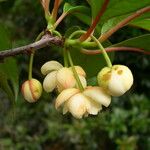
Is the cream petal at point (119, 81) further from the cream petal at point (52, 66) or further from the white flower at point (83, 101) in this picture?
the cream petal at point (52, 66)

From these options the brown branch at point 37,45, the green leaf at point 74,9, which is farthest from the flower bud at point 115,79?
the green leaf at point 74,9

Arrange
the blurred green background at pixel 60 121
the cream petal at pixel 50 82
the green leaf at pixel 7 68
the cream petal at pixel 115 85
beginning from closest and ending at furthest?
1. the cream petal at pixel 115 85
2. the cream petal at pixel 50 82
3. the green leaf at pixel 7 68
4. the blurred green background at pixel 60 121

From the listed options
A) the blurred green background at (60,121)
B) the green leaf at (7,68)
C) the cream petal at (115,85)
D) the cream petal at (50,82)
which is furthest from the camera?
the blurred green background at (60,121)

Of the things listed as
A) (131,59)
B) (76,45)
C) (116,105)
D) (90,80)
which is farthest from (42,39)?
(116,105)

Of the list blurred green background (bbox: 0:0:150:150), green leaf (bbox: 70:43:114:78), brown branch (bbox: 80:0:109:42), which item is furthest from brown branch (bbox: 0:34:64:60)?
blurred green background (bbox: 0:0:150:150)

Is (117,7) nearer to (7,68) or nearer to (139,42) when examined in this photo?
(139,42)
